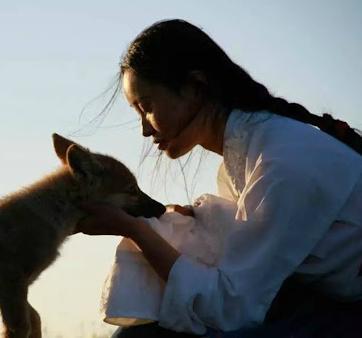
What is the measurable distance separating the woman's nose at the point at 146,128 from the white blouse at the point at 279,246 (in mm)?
731

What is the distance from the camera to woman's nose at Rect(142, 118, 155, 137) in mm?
3402

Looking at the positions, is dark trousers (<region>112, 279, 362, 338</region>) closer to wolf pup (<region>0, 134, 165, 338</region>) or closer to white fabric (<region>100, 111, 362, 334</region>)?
white fabric (<region>100, 111, 362, 334</region>)

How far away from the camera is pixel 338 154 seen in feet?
9.60

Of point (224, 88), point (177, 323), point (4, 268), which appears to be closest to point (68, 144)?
point (4, 268)

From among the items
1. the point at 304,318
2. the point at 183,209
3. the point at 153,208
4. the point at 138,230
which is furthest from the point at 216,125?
the point at 153,208

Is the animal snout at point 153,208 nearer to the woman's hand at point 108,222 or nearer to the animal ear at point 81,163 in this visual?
the animal ear at point 81,163

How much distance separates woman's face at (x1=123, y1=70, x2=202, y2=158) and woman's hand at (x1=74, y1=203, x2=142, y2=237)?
1.48 feet

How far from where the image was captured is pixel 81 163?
4215 millimetres

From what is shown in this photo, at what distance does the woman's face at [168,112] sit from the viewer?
3273 mm

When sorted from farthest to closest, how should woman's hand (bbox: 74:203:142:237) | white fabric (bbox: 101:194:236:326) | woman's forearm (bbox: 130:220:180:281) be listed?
1. woman's hand (bbox: 74:203:142:237)
2. white fabric (bbox: 101:194:236:326)
3. woman's forearm (bbox: 130:220:180:281)

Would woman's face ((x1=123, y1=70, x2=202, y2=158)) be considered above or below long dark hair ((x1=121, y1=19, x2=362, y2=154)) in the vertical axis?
below

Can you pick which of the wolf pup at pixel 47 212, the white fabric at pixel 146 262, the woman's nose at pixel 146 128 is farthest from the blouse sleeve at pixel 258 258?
the wolf pup at pixel 47 212

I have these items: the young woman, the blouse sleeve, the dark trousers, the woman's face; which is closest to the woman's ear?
the woman's face

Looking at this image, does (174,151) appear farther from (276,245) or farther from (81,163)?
(81,163)
